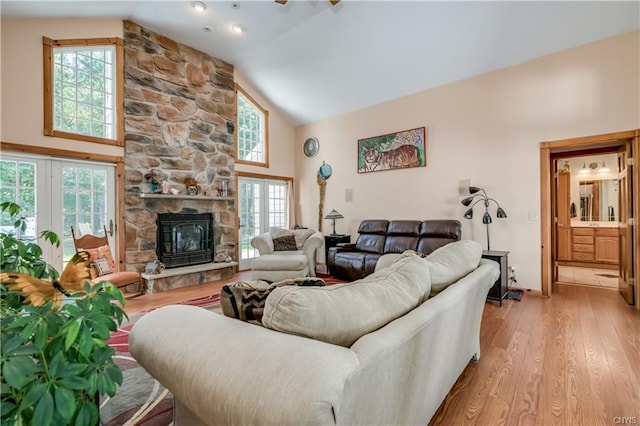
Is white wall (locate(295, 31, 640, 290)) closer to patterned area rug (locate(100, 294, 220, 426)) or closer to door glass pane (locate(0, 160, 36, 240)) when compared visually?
patterned area rug (locate(100, 294, 220, 426))

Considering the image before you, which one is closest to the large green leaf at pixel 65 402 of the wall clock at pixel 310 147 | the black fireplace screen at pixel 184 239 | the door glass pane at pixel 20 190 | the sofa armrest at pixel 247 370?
the sofa armrest at pixel 247 370

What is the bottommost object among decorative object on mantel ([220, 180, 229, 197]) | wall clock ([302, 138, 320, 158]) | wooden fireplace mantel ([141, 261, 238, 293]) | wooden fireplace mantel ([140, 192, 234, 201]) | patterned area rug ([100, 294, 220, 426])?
patterned area rug ([100, 294, 220, 426])

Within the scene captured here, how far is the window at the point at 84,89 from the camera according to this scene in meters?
3.78

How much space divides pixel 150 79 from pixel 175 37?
2.69 feet

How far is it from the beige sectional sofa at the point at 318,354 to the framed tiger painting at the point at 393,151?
3.89 m

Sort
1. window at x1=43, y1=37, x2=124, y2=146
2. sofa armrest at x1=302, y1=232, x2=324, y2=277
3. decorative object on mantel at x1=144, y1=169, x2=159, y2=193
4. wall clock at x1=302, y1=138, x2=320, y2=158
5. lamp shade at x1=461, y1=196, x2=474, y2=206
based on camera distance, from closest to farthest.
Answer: window at x1=43, y1=37, x2=124, y2=146 → lamp shade at x1=461, y1=196, x2=474, y2=206 → decorative object on mantel at x1=144, y1=169, x2=159, y2=193 → sofa armrest at x1=302, y1=232, x2=324, y2=277 → wall clock at x1=302, y1=138, x2=320, y2=158

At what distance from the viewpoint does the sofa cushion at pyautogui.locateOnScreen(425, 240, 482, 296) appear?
1.57m

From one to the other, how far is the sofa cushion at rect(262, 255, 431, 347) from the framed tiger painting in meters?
4.24

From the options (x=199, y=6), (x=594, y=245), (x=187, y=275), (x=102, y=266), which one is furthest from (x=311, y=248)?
(x=594, y=245)

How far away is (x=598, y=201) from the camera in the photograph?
6.02m

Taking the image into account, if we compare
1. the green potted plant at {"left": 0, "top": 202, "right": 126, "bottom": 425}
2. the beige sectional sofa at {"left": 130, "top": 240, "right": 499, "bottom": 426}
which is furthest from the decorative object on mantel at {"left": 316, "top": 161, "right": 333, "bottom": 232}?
the green potted plant at {"left": 0, "top": 202, "right": 126, "bottom": 425}

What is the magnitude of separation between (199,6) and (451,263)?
444cm

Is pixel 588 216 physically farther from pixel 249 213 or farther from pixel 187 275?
pixel 187 275

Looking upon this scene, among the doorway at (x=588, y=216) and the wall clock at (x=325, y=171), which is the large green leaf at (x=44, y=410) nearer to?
the wall clock at (x=325, y=171)
